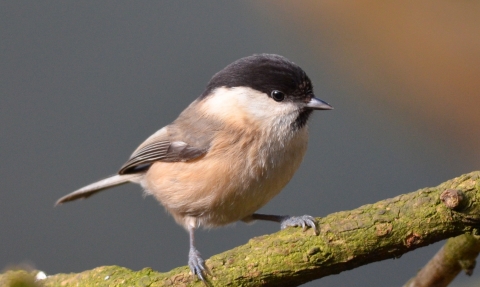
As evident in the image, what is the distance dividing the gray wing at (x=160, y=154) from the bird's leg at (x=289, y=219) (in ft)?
1.07

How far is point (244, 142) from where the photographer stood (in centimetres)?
164

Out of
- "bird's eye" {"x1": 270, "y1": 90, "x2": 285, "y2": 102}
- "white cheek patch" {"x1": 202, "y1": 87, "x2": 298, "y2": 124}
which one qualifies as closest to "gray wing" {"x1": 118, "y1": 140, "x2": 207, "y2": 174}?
"white cheek patch" {"x1": 202, "y1": 87, "x2": 298, "y2": 124}

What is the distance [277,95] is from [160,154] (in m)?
0.50

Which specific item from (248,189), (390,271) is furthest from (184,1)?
(390,271)

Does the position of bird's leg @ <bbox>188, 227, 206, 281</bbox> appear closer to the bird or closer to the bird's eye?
the bird

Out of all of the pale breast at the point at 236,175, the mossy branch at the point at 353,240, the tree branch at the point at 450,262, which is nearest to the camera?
the mossy branch at the point at 353,240

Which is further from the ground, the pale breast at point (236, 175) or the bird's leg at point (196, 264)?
the pale breast at point (236, 175)

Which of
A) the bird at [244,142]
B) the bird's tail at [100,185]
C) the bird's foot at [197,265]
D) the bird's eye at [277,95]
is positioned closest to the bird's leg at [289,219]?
the bird at [244,142]

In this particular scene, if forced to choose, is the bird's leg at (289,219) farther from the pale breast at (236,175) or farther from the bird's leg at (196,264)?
the bird's leg at (196,264)

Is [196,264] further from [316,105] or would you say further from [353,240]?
[316,105]

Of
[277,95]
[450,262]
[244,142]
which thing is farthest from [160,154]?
[450,262]

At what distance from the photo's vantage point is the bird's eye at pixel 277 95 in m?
1.67

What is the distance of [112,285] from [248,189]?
0.50 meters

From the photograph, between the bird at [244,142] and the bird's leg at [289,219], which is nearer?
the bird's leg at [289,219]
